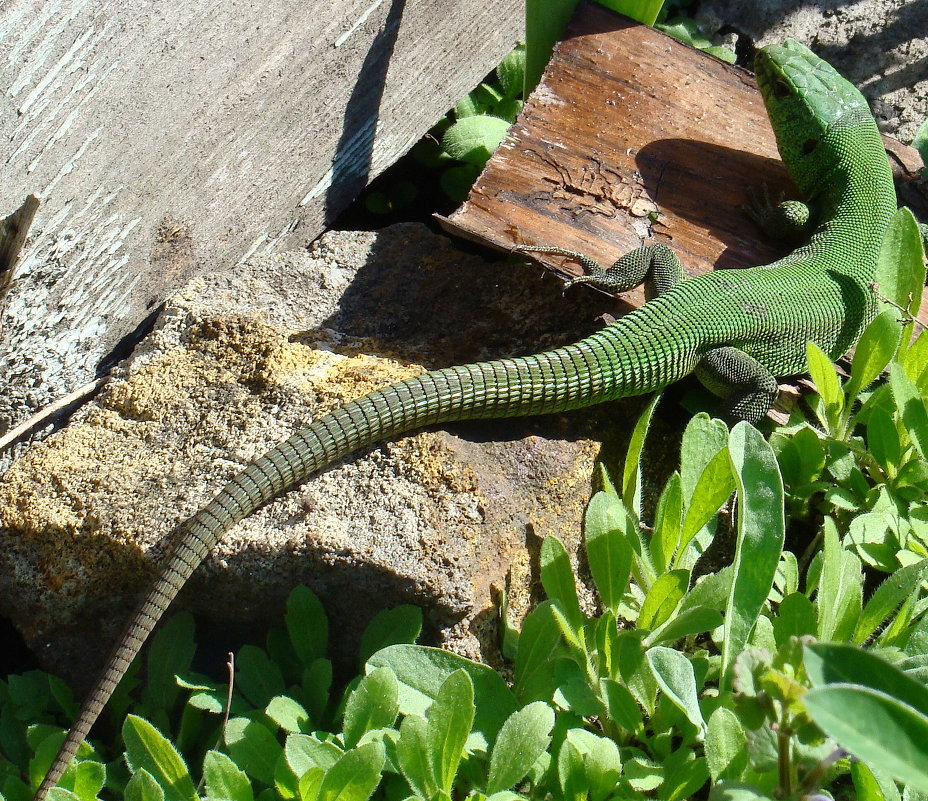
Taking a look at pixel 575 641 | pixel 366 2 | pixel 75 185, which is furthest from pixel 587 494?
pixel 366 2

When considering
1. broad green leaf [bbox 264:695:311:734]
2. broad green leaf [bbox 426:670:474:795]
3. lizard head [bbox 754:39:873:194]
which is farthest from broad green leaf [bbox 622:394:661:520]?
lizard head [bbox 754:39:873:194]

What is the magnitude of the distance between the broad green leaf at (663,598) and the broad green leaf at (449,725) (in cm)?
49

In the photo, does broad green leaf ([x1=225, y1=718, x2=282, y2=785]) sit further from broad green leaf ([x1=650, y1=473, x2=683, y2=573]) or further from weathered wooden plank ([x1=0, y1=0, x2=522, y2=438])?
weathered wooden plank ([x1=0, y1=0, x2=522, y2=438])

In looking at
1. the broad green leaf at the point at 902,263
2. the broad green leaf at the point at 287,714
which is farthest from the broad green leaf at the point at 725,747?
the broad green leaf at the point at 902,263

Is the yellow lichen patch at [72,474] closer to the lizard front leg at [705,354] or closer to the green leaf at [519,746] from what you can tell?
the green leaf at [519,746]

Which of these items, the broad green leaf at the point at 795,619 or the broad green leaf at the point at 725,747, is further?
the broad green leaf at the point at 795,619

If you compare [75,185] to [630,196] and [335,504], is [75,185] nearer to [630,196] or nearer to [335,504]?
[335,504]

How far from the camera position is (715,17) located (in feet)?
14.3

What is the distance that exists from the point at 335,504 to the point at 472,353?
724 mm

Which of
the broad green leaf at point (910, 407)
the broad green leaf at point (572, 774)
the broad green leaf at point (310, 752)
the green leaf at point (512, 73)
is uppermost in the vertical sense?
the green leaf at point (512, 73)

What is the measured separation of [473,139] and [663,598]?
2015 mm

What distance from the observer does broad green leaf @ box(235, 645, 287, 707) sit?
6.53 ft

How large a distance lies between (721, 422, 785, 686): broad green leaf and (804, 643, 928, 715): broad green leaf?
29.7 inches

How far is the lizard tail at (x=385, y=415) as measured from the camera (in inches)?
75.7
